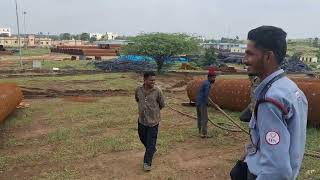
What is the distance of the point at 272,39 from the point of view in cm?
215

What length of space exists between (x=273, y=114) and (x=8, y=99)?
436 inches

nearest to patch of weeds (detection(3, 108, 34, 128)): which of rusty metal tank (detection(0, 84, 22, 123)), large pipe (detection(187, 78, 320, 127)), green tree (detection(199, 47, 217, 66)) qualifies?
rusty metal tank (detection(0, 84, 22, 123))

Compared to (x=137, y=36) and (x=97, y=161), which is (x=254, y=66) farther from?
(x=137, y=36)

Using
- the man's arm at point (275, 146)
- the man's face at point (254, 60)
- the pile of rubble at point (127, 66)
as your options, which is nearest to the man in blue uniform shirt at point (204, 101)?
the man's face at point (254, 60)

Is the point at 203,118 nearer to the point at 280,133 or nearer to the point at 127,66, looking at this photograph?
the point at 280,133

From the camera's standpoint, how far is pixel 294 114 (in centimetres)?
209

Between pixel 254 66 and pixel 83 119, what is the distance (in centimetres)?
1057

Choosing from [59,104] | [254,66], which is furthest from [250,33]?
[59,104]

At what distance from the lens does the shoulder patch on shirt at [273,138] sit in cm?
203

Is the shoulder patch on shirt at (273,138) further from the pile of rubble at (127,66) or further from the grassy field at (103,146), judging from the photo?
the pile of rubble at (127,66)

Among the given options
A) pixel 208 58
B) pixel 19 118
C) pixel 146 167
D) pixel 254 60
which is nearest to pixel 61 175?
pixel 146 167

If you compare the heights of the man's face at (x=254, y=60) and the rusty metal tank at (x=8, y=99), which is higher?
the man's face at (x=254, y=60)

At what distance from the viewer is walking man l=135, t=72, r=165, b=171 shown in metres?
7.16

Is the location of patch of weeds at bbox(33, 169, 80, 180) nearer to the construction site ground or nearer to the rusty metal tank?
the construction site ground
